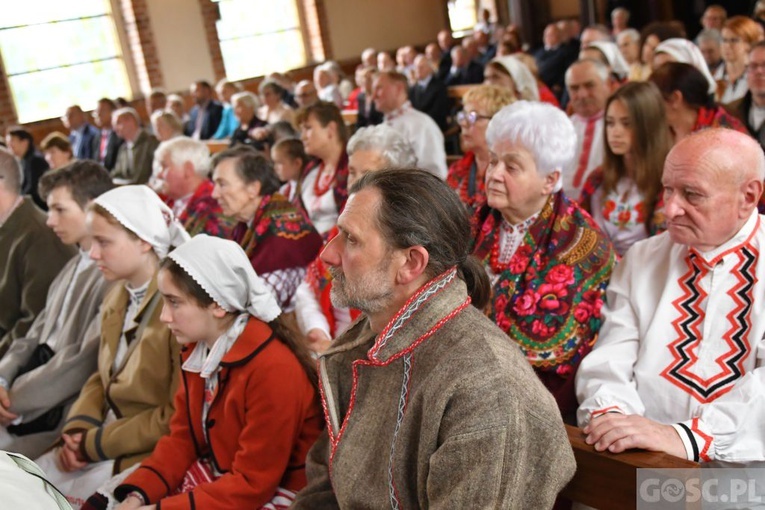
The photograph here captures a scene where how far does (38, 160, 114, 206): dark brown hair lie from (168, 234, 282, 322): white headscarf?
116cm

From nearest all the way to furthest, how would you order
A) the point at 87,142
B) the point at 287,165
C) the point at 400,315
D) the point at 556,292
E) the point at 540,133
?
the point at 400,315, the point at 556,292, the point at 540,133, the point at 287,165, the point at 87,142

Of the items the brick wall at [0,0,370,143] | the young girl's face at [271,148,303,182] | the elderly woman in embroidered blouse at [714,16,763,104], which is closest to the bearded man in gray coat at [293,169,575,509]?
the young girl's face at [271,148,303,182]

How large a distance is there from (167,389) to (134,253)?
0.48 metres

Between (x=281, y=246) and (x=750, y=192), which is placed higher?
(x=750, y=192)

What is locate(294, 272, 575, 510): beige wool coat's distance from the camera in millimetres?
1292

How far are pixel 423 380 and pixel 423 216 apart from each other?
31 centimetres

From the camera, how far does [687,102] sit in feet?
11.2

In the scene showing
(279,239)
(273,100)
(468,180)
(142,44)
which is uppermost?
(142,44)

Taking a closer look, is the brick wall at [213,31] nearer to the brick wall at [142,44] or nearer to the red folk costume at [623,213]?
the brick wall at [142,44]

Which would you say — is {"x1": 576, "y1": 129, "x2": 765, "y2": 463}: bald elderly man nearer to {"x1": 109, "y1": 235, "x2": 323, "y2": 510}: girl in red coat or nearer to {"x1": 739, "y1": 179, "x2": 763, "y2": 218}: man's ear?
{"x1": 739, "y1": 179, "x2": 763, "y2": 218}: man's ear

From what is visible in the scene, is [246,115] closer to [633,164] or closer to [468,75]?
[468,75]

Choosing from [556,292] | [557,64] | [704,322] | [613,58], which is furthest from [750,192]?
[557,64]

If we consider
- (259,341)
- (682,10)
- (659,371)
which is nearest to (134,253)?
(259,341)

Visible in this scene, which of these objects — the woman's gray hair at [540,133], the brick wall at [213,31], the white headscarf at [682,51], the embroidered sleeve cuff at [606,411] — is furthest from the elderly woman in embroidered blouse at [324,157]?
the brick wall at [213,31]
